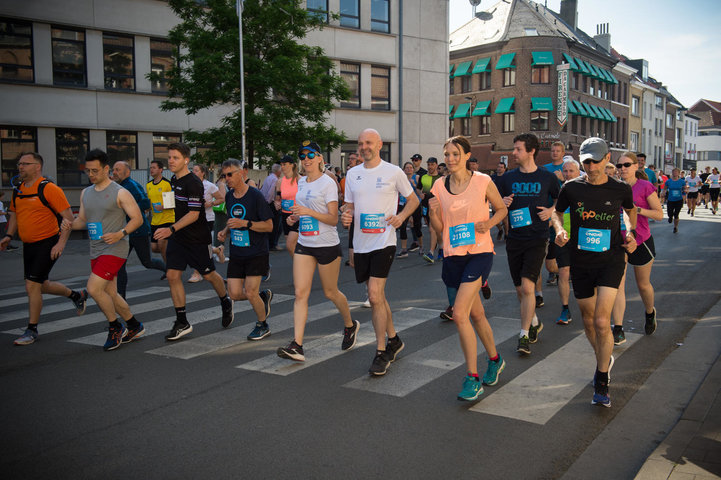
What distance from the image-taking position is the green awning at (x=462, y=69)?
52812 millimetres

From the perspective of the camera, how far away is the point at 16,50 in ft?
76.4

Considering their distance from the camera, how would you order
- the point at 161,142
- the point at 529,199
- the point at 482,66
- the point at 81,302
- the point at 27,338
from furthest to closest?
1. the point at 482,66
2. the point at 161,142
3. the point at 81,302
4. the point at 27,338
5. the point at 529,199

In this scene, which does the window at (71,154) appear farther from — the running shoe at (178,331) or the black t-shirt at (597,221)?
the black t-shirt at (597,221)

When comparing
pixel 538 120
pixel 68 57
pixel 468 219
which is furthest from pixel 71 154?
pixel 538 120

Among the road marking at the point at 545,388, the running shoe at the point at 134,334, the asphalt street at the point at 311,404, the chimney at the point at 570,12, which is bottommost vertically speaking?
the asphalt street at the point at 311,404

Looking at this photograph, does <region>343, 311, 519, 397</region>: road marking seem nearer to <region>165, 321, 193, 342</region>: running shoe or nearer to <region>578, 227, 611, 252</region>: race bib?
<region>578, 227, 611, 252</region>: race bib

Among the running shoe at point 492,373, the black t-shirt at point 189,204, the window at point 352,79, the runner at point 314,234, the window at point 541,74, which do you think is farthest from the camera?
the window at point 541,74

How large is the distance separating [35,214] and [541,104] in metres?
46.9

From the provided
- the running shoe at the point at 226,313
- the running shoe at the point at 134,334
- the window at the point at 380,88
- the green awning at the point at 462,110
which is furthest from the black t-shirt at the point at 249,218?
the green awning at the point at 462,110

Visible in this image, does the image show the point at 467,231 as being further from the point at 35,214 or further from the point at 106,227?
the point at 35,214

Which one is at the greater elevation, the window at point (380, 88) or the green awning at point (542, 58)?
the green awning at point (542, 58)

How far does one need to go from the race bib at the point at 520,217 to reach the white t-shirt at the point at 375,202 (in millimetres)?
1159

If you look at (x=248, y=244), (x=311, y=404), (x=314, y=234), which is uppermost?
(x=314, y=234)

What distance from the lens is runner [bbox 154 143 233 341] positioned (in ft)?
22.3
